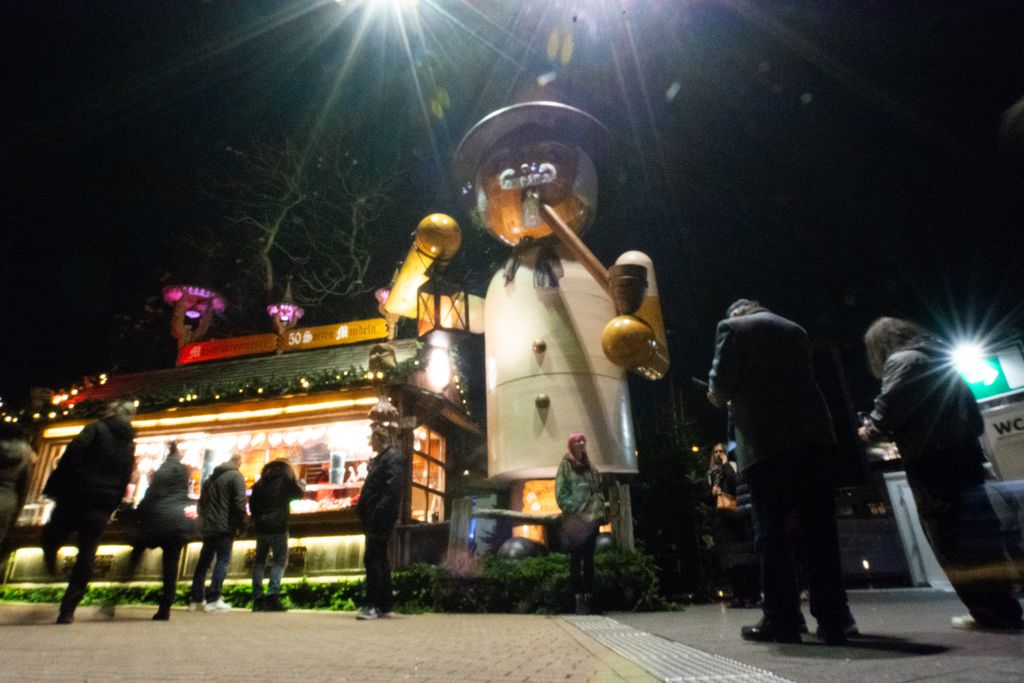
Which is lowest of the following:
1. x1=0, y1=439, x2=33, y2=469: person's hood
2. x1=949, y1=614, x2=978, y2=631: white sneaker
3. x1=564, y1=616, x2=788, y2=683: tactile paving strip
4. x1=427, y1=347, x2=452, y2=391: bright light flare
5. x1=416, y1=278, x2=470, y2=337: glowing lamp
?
x1=564, y1=616, x2=788, y2=683: tactile paving strip

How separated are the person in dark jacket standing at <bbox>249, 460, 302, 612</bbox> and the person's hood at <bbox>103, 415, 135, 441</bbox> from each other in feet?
8.26

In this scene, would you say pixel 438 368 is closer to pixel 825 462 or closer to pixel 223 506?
pixel 223 506

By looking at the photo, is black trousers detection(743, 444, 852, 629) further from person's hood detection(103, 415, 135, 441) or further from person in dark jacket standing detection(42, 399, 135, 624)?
person's hood detection(103, 415, 135, 441)

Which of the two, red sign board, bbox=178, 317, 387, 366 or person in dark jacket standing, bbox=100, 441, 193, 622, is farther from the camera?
red sign board, bbox=178, 317, 387, 366

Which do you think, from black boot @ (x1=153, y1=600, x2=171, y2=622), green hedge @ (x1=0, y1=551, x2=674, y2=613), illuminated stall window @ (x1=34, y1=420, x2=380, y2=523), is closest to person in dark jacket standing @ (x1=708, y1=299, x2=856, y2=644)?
green hedge @ (x1=0, y1=551, x2=674, y2=613)

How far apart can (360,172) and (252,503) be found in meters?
12.9

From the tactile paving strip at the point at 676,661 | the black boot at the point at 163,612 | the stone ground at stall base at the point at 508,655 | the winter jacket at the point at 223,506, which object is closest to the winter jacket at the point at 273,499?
the winter jacket at the point at 223,506

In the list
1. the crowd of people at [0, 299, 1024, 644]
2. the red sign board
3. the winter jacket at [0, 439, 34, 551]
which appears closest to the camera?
the crowd of people at [0, 299, 1024, 644]

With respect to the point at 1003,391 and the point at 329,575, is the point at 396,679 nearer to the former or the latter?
the point at 329,575

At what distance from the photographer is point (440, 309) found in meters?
11.6

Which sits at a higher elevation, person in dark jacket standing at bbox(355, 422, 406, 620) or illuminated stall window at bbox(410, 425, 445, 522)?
illuminated stall window at bbox(410, 425, 445, 522)

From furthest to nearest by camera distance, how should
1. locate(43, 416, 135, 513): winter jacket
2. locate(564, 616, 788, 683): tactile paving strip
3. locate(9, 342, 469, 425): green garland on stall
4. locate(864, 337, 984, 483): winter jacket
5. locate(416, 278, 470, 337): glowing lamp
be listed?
locate(416, 278, 470, 337): glowing lamp
locate(9, 342, 469, 425): green garland on stall
locate(43, 416, 135, 513): winter jacket
locate(864, 337, 984, 483): winter jacket
locate(564, 616, 788, 683): tactile paving strip

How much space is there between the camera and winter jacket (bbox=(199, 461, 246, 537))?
781 cm

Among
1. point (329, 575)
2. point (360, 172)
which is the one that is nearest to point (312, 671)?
point (329, 575)
